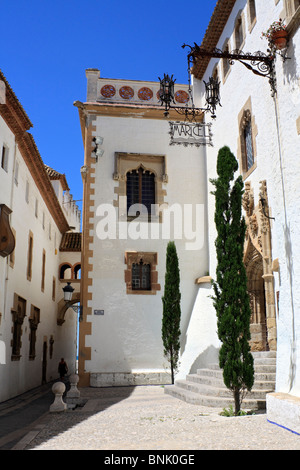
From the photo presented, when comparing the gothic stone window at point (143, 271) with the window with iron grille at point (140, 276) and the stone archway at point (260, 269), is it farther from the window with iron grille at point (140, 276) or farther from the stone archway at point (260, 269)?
the stone archway at point (260, 269)

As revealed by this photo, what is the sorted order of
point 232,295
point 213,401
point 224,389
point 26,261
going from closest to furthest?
point 232,295 → point 213,401 → point 224,389 → point 26,261

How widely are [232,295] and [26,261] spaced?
34.1 feet

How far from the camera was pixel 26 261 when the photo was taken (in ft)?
56.7

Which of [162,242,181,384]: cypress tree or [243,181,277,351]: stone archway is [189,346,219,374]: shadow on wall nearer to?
[162,242,181,384]: cypress tree

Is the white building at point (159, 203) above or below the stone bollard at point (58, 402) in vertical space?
above

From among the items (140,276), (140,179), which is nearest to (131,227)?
(140,276)

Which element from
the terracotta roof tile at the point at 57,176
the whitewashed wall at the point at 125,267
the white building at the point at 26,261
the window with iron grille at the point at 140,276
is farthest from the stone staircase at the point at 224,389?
the terracotta roof tile at the point at 57,176

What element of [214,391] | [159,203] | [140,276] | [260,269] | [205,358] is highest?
[159,203]

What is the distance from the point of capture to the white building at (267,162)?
318 inches

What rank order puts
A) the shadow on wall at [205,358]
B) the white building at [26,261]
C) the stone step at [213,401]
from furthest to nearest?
the shadow on wall at [205,358], the white building at [26,261], the stone step at [213,401]

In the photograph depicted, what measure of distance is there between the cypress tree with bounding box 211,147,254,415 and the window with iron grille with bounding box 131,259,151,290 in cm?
803

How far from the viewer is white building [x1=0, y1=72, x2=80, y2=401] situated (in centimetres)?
1369

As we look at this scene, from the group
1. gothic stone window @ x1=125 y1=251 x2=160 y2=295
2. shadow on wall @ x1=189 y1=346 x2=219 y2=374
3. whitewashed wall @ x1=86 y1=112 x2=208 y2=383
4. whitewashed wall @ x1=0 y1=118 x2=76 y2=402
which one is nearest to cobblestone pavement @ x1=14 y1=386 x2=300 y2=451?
shadow on wall @ x1=189 y1=346 x2=219 y2=374

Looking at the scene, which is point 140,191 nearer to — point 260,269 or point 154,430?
point 260,269
